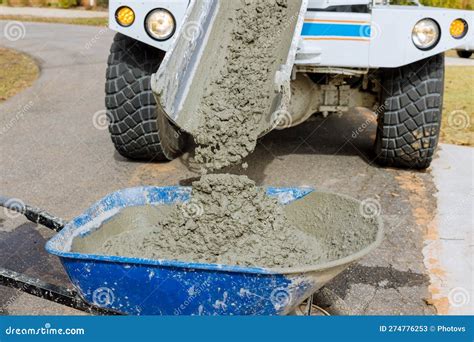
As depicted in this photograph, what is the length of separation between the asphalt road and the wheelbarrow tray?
0.79 m

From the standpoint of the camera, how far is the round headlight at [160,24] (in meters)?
5.37

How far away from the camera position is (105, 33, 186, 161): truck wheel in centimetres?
582

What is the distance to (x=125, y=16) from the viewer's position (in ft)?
17.9

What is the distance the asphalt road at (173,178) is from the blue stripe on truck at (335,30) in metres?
1.28

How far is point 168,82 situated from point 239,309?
184 centimetres
